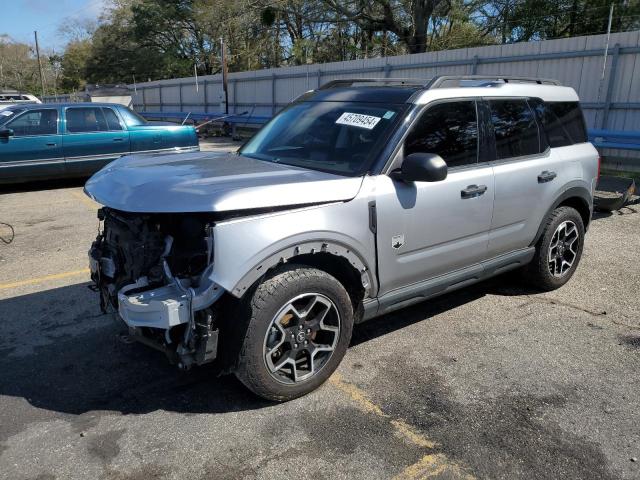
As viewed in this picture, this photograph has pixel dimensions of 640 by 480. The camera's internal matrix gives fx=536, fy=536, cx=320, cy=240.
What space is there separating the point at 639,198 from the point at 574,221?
4807 mm

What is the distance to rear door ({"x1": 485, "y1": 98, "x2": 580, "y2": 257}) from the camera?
14.0 ft

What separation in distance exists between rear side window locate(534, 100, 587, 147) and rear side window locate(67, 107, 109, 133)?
28.7 feet

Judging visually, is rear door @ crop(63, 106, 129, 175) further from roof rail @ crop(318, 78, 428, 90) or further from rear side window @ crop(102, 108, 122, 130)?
roof rail @ crop(318, 78, 428, 90)

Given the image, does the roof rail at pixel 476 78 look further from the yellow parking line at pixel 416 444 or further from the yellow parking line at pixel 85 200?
the yellow parking line at pixel 85 200

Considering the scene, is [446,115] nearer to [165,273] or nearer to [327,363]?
[327,363]

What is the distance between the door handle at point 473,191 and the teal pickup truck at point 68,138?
269 inches

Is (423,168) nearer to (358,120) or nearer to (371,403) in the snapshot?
(358,120)

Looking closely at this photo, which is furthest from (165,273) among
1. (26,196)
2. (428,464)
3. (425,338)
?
(26,196)

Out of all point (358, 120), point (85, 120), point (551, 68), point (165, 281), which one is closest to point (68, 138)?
point (85, 120)

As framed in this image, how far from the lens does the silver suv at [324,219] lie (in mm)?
2961

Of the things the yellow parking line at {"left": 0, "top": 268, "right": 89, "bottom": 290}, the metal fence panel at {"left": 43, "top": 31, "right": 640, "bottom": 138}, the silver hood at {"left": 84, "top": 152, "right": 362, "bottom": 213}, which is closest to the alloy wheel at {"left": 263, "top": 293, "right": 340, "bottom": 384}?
the silver hood at {"left": 84, "top": 152, "right": 362, "bottom": 213}

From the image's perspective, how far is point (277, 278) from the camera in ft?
10.1

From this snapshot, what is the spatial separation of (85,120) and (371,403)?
941 cm

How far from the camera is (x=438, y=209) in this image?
12.4ft
